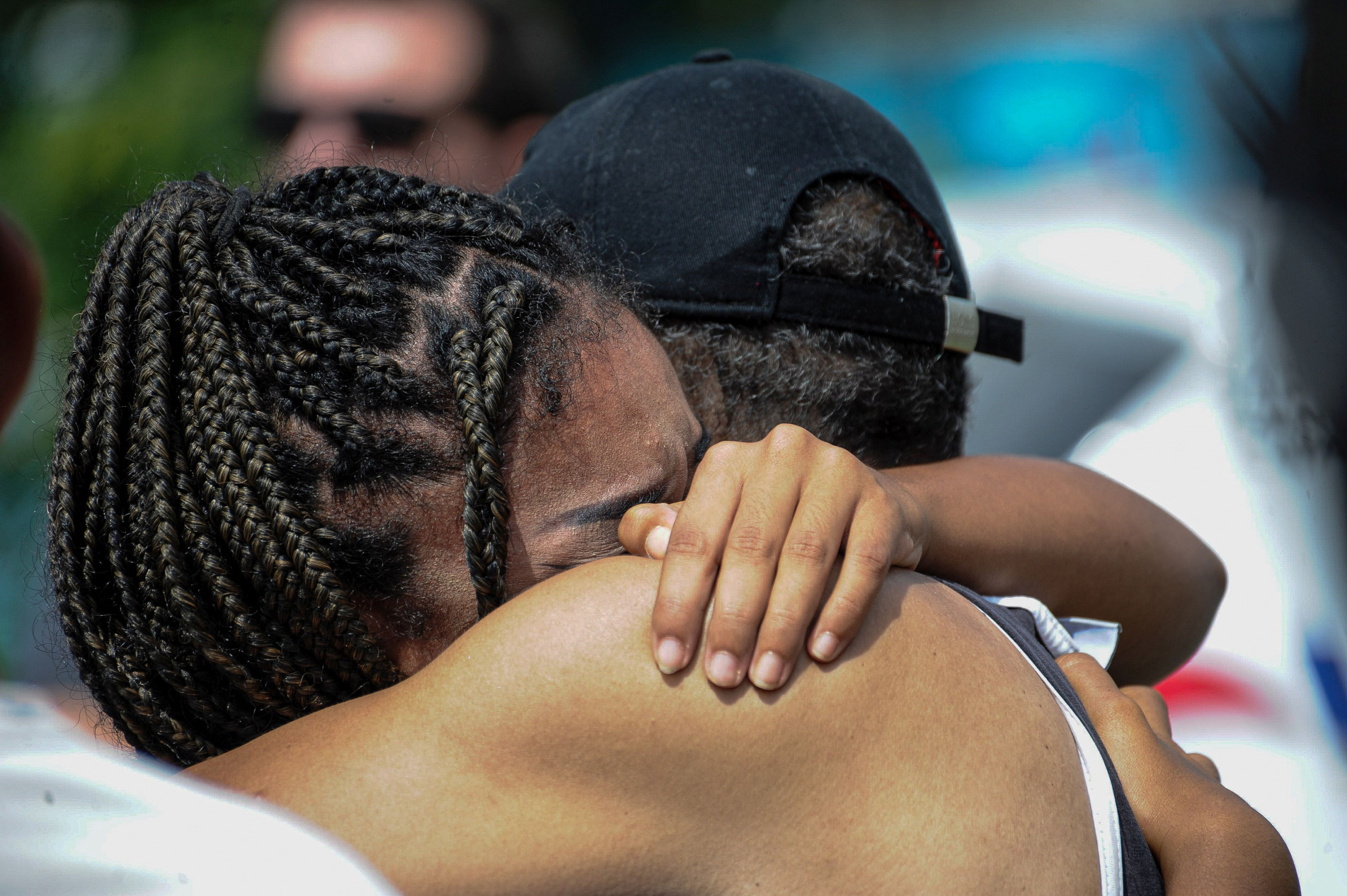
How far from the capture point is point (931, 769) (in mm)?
1101

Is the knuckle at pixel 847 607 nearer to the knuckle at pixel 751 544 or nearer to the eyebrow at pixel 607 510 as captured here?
the knuckle at pixel 751 544

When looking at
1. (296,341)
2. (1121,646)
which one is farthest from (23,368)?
(1121,646)

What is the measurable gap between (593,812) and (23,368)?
1.55 m

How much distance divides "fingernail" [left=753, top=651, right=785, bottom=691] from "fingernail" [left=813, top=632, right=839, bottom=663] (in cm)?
5

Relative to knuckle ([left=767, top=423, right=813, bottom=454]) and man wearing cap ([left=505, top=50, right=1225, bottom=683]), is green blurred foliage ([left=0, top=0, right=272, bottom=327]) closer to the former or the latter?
man wearing cap ([left=505, top=50, right=1225, bottom=683])

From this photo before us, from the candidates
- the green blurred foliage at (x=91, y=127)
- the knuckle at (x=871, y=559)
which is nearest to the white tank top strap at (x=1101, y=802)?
the knuckle at (x=871, y=559)

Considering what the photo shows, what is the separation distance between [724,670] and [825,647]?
0.40 feet

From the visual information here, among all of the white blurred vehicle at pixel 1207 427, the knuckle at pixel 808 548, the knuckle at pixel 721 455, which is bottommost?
the white blurred vehicle at pixel 1207 427

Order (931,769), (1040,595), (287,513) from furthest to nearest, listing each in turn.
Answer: (1040,595)
(287,513)
(931,769)

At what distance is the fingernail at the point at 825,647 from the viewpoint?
112 centimetres

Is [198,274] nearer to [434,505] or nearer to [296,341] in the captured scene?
[296,341]

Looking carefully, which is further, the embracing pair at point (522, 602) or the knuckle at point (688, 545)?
the knuckle at point (688, 545)

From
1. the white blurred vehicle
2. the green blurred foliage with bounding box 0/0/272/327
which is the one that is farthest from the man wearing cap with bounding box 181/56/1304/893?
the green blurred foliage with bounding box 0/0/272/327

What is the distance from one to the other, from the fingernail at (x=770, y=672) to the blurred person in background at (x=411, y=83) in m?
2.34
